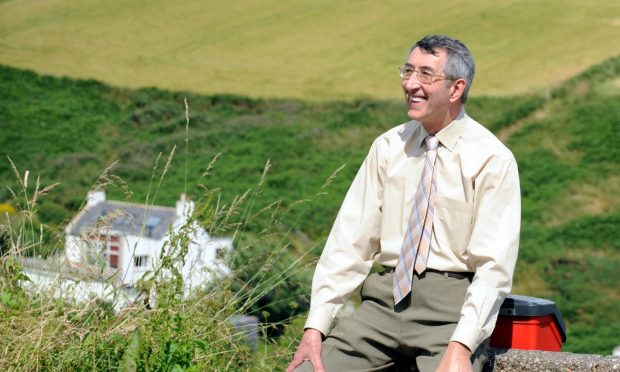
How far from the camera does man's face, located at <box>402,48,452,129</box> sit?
267cm

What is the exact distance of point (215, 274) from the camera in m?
3.38

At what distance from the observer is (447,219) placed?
104 inches

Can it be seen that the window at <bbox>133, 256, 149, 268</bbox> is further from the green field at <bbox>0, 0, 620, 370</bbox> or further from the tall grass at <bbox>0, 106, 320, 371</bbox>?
the green field at <bbox>0, 0, 620, 370</bbox>

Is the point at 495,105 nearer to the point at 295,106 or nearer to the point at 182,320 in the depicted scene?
the point at 295,106

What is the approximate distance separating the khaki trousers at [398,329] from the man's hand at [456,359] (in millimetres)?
99

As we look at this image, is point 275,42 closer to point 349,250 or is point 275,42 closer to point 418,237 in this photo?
point 349,250

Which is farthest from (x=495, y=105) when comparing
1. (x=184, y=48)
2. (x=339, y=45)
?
(x=184, y=48)

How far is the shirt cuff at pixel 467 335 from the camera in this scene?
2498 mm

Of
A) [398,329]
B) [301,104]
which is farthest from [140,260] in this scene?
[301,104]

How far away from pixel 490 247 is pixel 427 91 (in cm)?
41

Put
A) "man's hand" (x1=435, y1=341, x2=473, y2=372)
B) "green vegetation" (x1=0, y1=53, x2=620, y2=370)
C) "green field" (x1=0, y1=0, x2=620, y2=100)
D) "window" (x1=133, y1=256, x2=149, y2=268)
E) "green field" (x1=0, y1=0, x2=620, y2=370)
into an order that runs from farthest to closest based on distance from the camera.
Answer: "green field" (x1=0, y1=0, x2=620, y2=100) < "green field" (x1=0, y1=0, x2=620, y2=370) < "green vegetation" (x1=0, y1=53, x2=620, y2=370) < "window" (x1=133, y1=256, x2=149, y2=268) < "man's hand" (x1=435, y1=341, x2=473, y2=372)

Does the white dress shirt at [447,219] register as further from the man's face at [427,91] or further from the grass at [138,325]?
the grass at [138,325]

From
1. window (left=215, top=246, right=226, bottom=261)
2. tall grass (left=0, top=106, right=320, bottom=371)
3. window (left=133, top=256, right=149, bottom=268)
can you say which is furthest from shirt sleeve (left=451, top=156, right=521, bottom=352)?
window (left=133, top=256, right=149, bottom=268)

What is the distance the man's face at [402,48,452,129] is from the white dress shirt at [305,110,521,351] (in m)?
0.05
